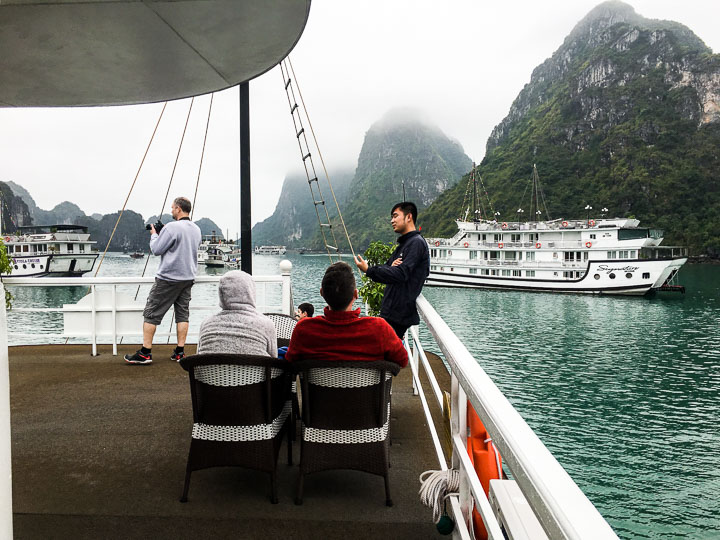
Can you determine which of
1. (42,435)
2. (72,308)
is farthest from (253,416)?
(72,308)

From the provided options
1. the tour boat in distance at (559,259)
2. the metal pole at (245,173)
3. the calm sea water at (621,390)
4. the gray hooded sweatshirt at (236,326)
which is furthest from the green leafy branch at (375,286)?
the tour boat in distance at (559,259)

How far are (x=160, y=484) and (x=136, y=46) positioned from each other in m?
1.97

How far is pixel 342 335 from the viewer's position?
207 centimetres

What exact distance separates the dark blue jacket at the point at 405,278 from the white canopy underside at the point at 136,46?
4.64ft

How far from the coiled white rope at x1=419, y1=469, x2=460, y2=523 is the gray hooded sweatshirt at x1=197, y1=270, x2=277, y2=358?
3.03ft

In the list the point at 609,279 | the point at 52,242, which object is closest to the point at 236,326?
the point at 609,279

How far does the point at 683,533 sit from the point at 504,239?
31.1 meters

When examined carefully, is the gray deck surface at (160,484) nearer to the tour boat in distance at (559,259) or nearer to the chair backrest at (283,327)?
the chair backrest at (283,327)

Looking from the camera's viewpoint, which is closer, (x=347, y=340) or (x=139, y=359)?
(x=347, y=340)

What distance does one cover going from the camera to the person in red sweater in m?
2.06

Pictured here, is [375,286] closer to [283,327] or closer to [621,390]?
[283,327]

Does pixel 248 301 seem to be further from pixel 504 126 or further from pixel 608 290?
pixel 504 126

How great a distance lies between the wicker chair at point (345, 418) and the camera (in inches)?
79.4

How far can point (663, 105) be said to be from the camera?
8475cm
